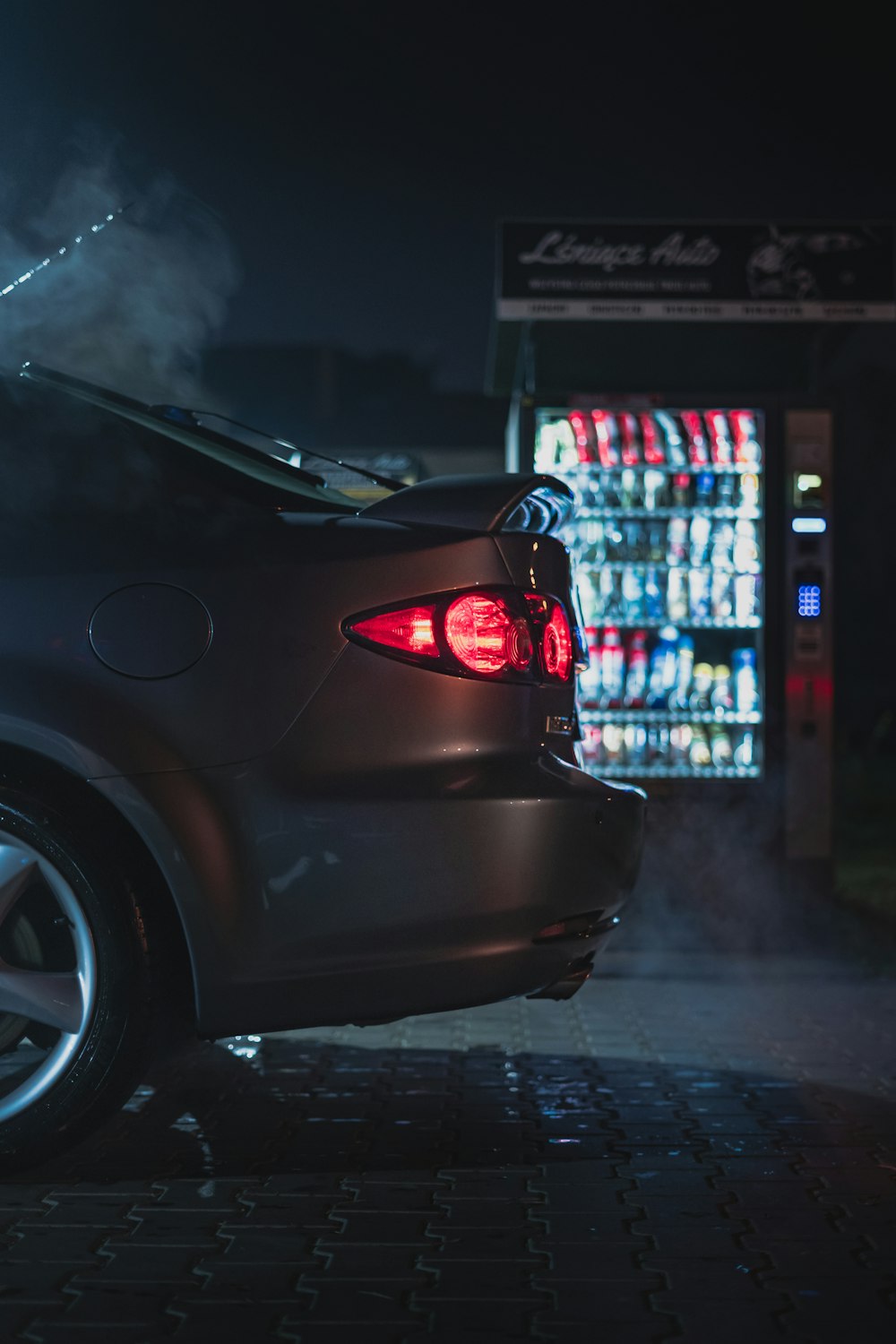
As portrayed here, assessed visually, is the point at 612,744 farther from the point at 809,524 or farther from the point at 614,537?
the point at 809,524

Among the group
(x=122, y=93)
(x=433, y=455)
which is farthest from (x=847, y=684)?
(x=122, y=93)

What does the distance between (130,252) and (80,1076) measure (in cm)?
258

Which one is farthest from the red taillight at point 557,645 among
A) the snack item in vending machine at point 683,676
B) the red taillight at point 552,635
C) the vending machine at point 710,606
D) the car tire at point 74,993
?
the snack item in vending machine at point 683,676

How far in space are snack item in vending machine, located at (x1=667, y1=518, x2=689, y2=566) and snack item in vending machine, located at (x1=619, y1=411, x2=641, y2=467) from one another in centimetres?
37

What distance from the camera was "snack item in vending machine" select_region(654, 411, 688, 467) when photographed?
8180mm

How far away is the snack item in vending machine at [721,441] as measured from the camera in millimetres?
8117

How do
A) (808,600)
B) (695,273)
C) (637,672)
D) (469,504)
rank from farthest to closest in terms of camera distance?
(637,672) → (695,273) → (808,600) → (469,504)

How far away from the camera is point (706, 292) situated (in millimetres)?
8016

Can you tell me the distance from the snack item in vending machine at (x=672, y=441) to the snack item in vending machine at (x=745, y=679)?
3.33 ft

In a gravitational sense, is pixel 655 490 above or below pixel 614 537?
above

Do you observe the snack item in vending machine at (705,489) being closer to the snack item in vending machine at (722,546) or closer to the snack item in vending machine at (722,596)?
the snack item in vending machine at (722,546)

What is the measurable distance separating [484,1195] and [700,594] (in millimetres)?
4971

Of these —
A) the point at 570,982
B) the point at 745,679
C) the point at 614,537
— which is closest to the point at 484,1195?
the point at 570,982

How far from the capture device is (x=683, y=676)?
27.6 feet
